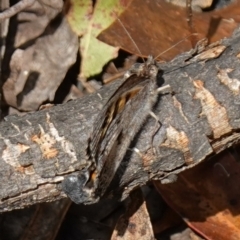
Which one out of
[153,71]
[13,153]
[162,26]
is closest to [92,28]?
[162,26]

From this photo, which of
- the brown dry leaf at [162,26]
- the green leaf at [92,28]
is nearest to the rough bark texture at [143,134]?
the brown dry leaf at [162,26]

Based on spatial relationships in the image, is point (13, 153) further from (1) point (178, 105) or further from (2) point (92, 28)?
(2) point (92, 28)

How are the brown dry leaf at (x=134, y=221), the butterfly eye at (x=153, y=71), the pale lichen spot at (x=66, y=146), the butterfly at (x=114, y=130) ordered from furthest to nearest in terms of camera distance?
the brown dry leaf at (x=134, y=221) < the butterfly eye at (x=153, y=71) < the pale lichen spot at (x=66, y=146) < the butterfly at (x=114, y=130)

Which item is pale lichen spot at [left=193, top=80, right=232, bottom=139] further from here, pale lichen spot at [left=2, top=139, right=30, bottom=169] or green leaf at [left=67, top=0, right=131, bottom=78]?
green leaf at [left=67, top=0, right=131, bottom=78]

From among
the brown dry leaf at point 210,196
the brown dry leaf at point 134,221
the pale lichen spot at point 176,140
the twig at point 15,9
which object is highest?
the twig at point 15,9

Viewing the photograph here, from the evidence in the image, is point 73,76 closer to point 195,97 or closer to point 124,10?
point 124,10

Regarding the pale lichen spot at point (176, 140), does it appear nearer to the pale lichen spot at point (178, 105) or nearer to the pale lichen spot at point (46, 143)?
the pale lichen spot at point (178, 105)

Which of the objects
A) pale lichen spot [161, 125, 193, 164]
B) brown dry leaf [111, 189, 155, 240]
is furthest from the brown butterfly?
brown dry leaf [111, 189, 155, 240]
